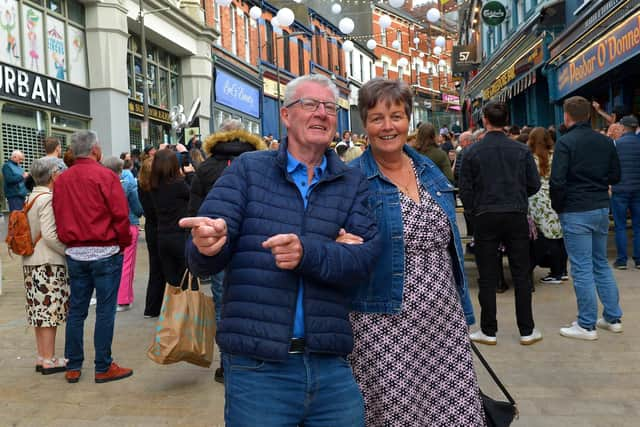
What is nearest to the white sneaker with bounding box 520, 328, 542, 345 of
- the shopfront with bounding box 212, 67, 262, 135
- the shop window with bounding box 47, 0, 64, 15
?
the shop window with bounding box 47, 0, 64, 15

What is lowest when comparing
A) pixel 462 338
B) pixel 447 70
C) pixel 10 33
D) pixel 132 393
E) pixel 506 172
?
pixel 132 393

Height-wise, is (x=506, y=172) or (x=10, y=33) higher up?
(x=10, y=33)

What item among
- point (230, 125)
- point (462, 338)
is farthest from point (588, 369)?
point (230, 125)

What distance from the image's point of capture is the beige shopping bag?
437cm

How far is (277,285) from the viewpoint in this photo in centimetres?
218

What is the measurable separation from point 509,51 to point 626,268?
1366 cm

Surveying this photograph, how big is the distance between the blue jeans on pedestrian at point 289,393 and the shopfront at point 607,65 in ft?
32.0

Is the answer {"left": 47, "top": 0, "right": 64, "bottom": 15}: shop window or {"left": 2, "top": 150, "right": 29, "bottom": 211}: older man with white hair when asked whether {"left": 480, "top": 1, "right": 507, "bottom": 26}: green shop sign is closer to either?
{"left": 47, "top": 0, "right": 64, "bottom": 15}: shop window

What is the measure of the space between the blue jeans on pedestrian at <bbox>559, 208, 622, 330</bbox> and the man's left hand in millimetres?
4186

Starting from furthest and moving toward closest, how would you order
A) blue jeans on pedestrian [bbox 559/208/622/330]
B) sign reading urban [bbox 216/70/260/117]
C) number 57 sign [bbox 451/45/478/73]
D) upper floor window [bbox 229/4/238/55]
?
upper floor window [bbox 229/4/238/55]
number 57 sign [bbox 451/45/478/73]
sign reading urban [bbox 216/70/260/117]
blue jeans on pedestrian [bbox 559/208/622/330]

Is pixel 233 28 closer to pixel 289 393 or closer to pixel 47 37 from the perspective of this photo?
pixel 47 37

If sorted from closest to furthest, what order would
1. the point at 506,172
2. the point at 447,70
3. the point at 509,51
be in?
the point at 506,172, the point at 509,51, the point at 447,70

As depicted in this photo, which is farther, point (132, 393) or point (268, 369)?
point (132, 393)

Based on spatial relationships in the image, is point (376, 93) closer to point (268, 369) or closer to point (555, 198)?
point (268, 369)
